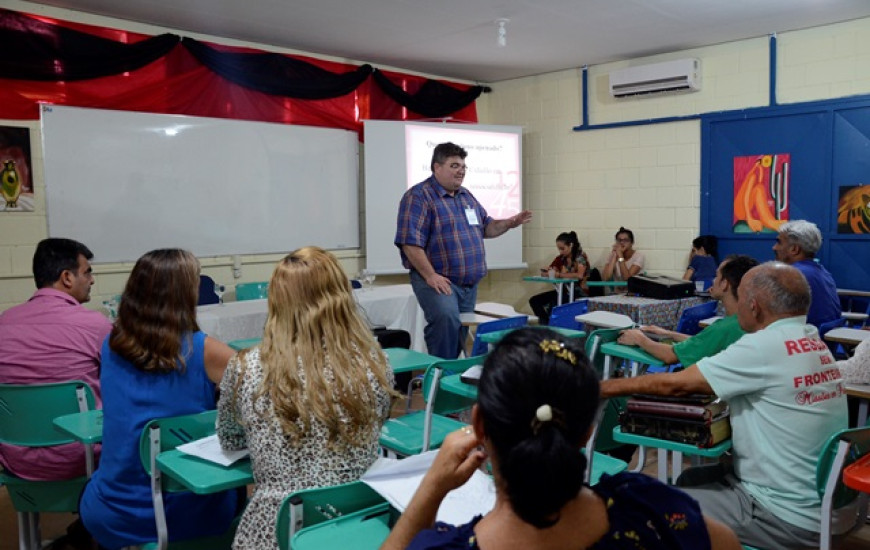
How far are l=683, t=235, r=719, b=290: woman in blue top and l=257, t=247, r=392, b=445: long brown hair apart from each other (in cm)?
491

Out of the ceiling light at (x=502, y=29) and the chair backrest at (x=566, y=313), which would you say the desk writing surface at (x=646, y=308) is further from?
the ceiling light at (x=502, y=29)

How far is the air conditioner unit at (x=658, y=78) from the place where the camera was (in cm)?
617

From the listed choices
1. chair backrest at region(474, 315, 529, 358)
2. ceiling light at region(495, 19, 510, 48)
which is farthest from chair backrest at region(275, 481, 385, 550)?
ceiling light at region(495, 19, 510, 48)

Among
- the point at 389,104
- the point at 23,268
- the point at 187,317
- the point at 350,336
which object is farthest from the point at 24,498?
the point at 389,104

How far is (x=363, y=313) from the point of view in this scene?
4.19 metres

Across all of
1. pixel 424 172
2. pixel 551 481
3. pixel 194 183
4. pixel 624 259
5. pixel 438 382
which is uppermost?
pixel 424 172

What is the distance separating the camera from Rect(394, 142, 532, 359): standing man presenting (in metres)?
4.00

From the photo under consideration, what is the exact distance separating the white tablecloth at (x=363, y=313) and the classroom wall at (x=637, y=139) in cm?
260

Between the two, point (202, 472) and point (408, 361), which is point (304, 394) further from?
point (408, 361)

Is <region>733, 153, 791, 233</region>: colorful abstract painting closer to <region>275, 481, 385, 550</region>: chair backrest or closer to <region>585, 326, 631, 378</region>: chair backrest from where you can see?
<region>585, 326, 631, 378</region>: chair backrest

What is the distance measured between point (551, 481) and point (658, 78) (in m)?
6.09

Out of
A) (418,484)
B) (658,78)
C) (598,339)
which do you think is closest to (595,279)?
(658,78)

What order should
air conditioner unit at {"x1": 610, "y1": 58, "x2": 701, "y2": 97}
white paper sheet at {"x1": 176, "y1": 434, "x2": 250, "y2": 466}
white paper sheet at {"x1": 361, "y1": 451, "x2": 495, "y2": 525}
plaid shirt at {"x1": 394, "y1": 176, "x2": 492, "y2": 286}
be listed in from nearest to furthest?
white paper sheet at {"x1": 361, "y1": 451, "x2": 495, "y2": 525}, white paper sheet at {"x1": 176, "y1": 434, "x2": 250, "y2": 466}, plaid shirt at {"x1": 394, "y1": 176, "x2": 492, "y2": 286}, air conditioner unit at {"x1": 610, "y1": 58, "x2": 701, "y2": 97}

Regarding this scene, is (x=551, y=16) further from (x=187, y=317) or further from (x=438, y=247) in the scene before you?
(x=187, y=317)
